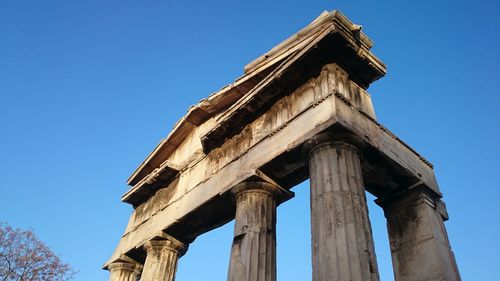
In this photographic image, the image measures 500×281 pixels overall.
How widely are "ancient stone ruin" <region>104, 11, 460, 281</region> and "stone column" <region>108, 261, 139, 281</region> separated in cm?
243

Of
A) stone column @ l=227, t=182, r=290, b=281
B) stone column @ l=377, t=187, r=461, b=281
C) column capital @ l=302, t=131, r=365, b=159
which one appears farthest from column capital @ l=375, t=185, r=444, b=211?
stone column @ l=227, t=182, r=290, b=281

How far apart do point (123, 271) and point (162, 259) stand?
9.99 feet

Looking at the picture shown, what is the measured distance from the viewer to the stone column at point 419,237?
11477mm

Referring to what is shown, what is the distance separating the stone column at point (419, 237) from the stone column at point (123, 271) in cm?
1123

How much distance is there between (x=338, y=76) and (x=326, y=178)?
3671mm

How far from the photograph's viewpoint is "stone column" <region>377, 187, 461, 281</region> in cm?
1148

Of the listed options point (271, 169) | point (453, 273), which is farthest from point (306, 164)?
point (453, 273)

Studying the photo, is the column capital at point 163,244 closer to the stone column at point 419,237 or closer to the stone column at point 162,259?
the stone column at point 162,259

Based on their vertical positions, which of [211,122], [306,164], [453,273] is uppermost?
[211,122]

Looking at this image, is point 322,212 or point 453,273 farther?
point 453,273

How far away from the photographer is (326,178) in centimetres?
1030

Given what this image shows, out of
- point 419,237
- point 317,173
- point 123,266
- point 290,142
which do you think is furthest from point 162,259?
point 419,237

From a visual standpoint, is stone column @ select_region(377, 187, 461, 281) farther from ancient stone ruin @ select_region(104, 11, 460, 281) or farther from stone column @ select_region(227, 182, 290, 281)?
stone column @ select_region(227, 182, 290, 281)

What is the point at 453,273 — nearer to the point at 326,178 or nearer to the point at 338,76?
the point at 326,178
